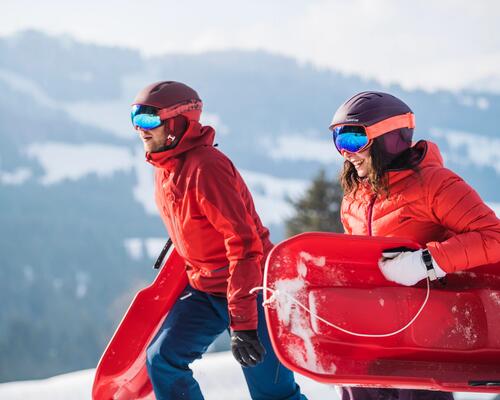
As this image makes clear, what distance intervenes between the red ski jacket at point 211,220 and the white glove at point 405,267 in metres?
0.54

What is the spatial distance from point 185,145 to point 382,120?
91 centimetres

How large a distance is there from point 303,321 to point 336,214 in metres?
27.7

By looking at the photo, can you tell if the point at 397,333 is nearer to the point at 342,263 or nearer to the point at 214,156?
the point at 342,263

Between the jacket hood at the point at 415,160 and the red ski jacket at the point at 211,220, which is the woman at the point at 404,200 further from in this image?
the red ski jacket at the point at 211,220

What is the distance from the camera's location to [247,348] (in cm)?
323

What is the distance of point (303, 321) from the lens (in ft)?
11.0

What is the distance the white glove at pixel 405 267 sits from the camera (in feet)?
10.2

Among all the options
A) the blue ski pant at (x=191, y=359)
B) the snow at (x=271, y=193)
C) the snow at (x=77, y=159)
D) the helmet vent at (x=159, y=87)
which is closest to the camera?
the blue ski pant at (x=191, y=359)

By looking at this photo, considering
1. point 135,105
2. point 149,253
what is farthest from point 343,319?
point 149,253

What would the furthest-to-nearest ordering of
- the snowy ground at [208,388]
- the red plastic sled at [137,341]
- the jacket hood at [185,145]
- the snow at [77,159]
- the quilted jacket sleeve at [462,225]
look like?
1. the snow at [77,159]
2. the snowy ground at [208,388]
3. the red plastic sled at [137,341]
4. the jacket hood at [185,145]
5. the quilted jacket sleeve at [462,225]

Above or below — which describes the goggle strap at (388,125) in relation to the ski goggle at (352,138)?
above

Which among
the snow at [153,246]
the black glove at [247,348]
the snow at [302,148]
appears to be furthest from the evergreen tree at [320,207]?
the snow at [302,148]

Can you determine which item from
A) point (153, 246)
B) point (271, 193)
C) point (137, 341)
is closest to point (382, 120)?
point (137, 341)

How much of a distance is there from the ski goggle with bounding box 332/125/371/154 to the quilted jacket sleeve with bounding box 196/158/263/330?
1.65 feet
